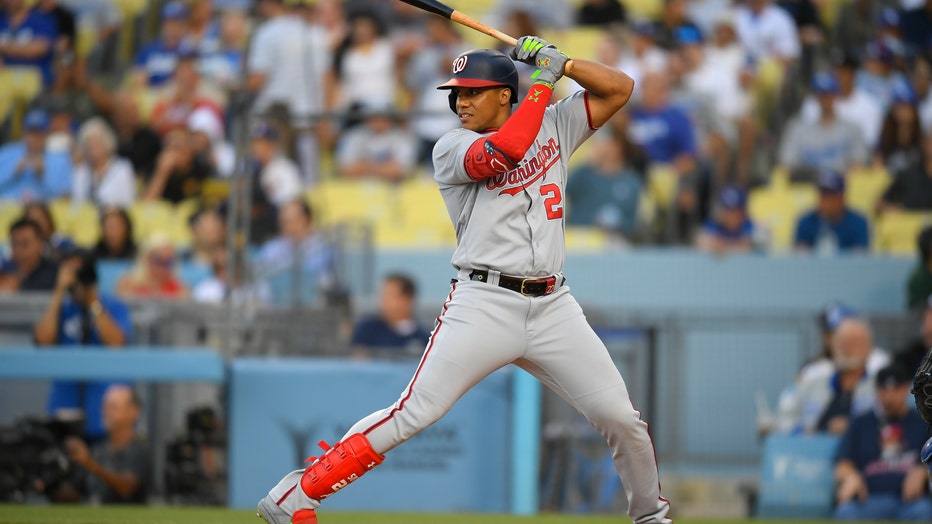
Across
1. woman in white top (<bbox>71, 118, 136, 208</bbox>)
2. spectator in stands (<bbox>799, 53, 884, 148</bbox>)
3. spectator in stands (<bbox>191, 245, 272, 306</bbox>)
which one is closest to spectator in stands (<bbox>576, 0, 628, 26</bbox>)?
spectator in stands (<bbox>799, 53, 884, 148</bbox>)

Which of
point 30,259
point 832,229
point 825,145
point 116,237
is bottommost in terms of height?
point 30,259

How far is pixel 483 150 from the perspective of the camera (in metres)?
4.98

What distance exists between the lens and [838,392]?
29.9 ft

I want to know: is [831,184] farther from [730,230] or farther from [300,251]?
[300,251]

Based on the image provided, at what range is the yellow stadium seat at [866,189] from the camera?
12062mm

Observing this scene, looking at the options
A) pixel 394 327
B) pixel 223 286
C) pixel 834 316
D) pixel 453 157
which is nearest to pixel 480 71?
pixel 453 157

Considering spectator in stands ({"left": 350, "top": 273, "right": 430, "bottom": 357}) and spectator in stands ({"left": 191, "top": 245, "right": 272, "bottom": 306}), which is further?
spectator in stands ({"left": 191, "top": 245, "right": 272, "bottom": 306})

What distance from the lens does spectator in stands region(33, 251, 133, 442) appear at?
8.92 meters

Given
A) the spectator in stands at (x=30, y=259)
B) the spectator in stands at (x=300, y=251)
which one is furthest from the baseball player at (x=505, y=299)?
the spectator in stands at (x=30, y=259)

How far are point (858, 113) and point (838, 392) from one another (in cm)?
454

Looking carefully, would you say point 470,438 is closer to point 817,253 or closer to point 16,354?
point 16,354

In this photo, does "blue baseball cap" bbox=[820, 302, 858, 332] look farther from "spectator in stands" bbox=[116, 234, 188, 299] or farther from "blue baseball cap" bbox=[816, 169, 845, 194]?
"spectator in stands" bbox=[116, 234, 188, 299]

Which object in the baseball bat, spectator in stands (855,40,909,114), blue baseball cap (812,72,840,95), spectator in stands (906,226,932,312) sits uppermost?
spectator in stands (855,40,909,114)

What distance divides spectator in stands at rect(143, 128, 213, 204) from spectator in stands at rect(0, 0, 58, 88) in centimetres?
261
